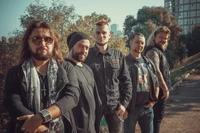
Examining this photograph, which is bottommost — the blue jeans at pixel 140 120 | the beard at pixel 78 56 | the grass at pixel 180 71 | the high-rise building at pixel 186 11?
the grass at pixel 180 71

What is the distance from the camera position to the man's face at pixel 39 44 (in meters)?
1.92

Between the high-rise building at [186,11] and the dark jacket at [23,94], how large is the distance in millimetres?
72789

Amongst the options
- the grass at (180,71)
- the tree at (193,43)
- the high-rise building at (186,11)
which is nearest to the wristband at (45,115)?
the grass at (180,71)

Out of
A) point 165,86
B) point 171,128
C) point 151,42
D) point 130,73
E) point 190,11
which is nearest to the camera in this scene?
point 130,73

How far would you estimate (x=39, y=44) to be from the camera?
6.31ft

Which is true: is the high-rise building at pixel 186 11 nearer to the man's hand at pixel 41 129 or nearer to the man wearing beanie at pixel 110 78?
the man wearing beanie at pixel 110 78

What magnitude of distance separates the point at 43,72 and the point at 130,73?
1640mm

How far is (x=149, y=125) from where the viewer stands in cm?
320

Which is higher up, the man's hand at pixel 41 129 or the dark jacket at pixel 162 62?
the dark jacket at pixel 162 62

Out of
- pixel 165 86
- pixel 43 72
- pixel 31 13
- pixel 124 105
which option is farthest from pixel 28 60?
pixel 31 13

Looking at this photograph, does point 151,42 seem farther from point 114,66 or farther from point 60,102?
point 60,102


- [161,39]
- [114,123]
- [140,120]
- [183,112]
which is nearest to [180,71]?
[183,112]

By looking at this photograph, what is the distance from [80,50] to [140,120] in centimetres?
169

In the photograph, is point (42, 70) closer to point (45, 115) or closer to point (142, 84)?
point (45, 115)
